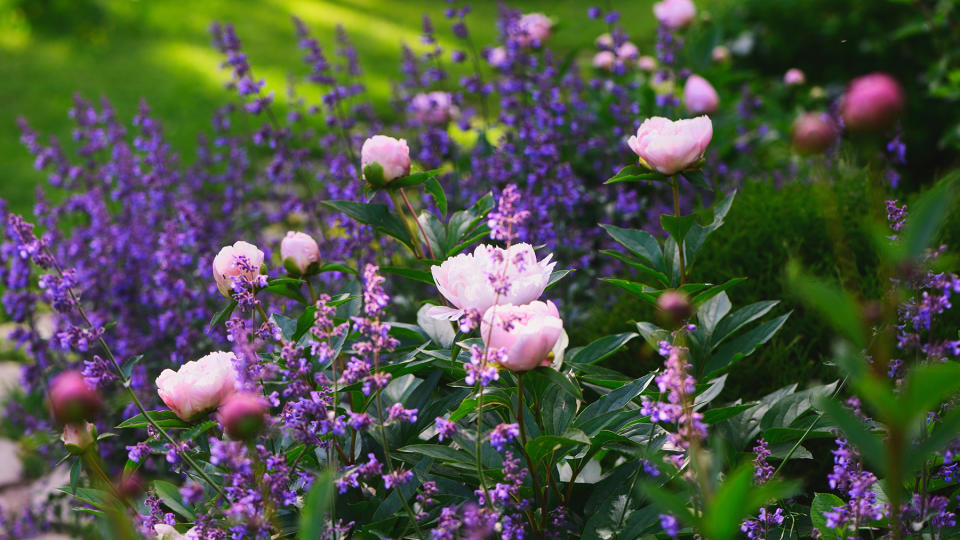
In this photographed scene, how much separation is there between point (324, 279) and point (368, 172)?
1417mm

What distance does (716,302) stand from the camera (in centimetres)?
172

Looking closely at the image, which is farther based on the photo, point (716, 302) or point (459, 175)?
point (459, 175)

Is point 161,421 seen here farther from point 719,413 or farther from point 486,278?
point 719,413

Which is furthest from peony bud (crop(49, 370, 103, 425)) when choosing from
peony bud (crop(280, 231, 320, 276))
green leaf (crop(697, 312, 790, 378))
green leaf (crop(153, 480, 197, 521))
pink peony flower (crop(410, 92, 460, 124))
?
pink peony flower (crop(410, 92, 460, 124))

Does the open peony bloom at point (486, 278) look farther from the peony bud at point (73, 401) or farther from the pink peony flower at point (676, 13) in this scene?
the pink peony flower at point (676, 13)

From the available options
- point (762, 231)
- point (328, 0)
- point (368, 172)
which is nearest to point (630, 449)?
point (368, 172)

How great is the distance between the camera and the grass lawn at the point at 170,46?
6.49 meters

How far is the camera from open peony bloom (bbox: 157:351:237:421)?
1292mm

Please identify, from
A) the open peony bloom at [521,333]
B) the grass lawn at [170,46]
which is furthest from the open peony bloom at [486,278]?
the grass lawn at [170,46]

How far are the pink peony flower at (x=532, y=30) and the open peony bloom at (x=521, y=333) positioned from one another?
78.1 inches

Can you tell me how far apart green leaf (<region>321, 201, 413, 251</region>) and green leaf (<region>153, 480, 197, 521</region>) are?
2.07 ft

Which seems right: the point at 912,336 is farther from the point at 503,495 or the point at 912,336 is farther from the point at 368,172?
the point at 368,172

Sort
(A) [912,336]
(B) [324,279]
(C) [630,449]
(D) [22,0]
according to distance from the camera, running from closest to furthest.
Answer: (A) [912,336] → (C) [630,449] → (B) [324,279] → (D) [22,0]

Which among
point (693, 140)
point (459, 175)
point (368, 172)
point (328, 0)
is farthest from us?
point (328, 0)
